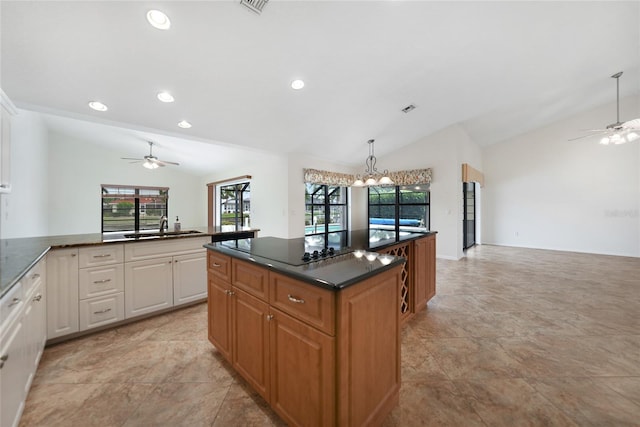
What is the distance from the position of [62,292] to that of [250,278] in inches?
74.0

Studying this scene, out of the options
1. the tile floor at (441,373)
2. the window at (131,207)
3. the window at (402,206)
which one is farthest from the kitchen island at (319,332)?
the window at (131,207)

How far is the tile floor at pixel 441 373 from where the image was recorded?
134cm

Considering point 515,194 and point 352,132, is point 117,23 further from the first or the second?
point 515,194

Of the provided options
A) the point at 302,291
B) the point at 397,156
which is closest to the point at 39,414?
the point at 302,291

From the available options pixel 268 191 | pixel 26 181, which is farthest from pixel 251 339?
pixel 26 181

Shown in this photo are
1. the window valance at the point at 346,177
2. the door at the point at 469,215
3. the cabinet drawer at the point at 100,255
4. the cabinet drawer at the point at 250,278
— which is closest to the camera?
the cabinet drawer at the point at 250,278

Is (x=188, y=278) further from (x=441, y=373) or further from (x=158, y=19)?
(x=441, y=373)

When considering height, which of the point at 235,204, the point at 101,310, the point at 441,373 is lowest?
the point at 441,373

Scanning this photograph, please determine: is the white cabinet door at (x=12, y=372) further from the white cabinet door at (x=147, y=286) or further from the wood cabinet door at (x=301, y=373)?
the wood cabinet door at (x=301, y=373)

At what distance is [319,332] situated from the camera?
1041 millimetres

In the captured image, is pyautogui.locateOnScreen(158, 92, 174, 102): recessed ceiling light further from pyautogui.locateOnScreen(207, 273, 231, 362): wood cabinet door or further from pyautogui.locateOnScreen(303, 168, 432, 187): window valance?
pyautogui.locateOnScreen(303, 168, 432, 187): window valance

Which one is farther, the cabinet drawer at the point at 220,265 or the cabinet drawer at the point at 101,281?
the cabinet drawer at the point at 101,281

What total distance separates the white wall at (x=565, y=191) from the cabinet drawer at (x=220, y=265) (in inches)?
307

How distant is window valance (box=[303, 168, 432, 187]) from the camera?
17.4 feet
